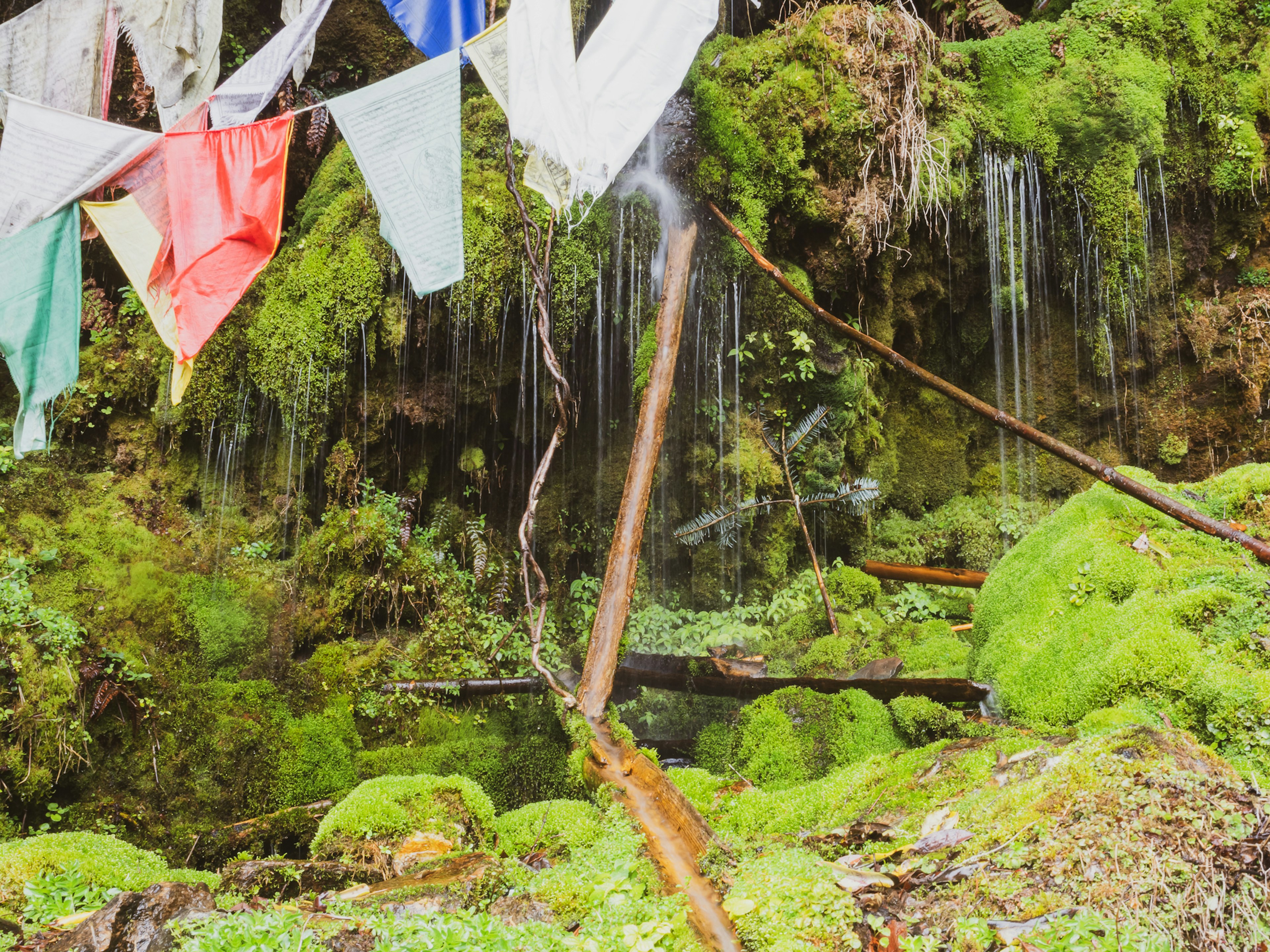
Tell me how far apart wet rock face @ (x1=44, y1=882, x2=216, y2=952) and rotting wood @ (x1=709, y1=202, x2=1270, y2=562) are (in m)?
5.10

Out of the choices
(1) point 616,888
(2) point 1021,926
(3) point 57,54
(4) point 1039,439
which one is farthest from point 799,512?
(3) point 57,54

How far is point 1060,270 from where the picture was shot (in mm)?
8570

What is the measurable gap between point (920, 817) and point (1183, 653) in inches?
61.2

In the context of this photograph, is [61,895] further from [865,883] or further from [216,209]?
[216,209]

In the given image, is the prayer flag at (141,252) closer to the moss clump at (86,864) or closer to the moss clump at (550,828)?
the moss clump at (86,864)

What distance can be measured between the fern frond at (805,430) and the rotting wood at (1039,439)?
35.8 inches

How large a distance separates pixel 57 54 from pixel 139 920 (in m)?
6.21

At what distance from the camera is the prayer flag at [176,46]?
5648 millimetres

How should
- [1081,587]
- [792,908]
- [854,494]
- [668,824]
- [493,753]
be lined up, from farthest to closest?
[854,494], [493,753], [1081,587], [668,824], [792,908]

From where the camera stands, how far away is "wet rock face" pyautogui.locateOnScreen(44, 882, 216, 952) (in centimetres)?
246

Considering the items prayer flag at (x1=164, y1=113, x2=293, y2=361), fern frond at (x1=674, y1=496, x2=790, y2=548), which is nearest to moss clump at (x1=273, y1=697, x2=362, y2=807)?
prayer flag at (x1=164, y1=113, x2=293, y2=361)

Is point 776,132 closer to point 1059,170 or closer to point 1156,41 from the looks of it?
point 1059,170

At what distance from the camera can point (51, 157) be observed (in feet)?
16.8

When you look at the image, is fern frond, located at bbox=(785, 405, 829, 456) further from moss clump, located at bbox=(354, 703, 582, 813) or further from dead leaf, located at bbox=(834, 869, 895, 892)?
dead leaf, located at bbox=(834, 869, 895, 892)
